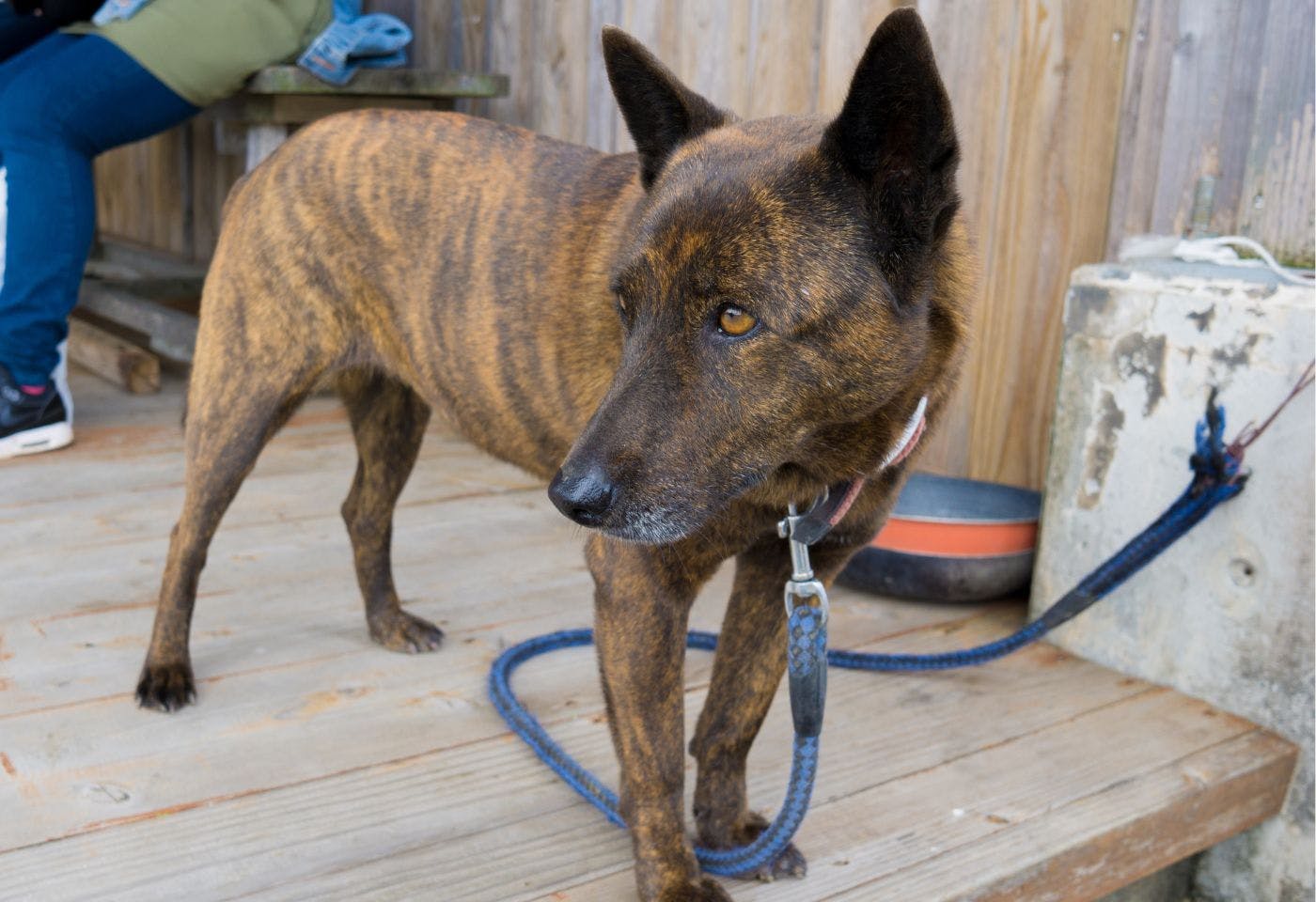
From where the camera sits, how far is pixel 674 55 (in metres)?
3.88

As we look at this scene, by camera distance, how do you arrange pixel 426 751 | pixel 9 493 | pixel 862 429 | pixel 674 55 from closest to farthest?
pixel 862 429 < pixel 426 751 < pixel 9 493 < pixel 674 55

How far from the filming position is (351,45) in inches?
167

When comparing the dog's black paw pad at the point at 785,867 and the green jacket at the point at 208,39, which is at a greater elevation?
the green jacket at the point at 208,39

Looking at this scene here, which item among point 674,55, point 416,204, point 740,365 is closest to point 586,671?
point 416,204

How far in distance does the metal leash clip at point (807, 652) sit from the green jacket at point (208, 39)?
3105mm

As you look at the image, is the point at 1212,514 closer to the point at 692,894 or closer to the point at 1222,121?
the point at 1222,121

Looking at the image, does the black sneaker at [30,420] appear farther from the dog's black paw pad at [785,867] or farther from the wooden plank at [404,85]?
the dog's black paw pad at [785,867]

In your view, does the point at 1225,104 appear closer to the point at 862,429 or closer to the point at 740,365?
the point at 862,429

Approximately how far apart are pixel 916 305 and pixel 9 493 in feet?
9.62

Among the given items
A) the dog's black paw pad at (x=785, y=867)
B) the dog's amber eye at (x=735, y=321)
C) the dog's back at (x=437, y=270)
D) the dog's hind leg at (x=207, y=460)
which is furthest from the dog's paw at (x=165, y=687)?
the dog's amber eye at (x=735, y=321)

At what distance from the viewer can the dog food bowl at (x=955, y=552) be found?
2.98m

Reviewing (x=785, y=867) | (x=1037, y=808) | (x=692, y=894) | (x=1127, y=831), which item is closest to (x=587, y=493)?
(x=692, y=894)

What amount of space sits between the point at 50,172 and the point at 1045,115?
2.96 m

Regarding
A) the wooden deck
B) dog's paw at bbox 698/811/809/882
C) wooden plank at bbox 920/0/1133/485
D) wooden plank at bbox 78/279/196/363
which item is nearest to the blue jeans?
wooden plank at bbox 78/279/196/363
